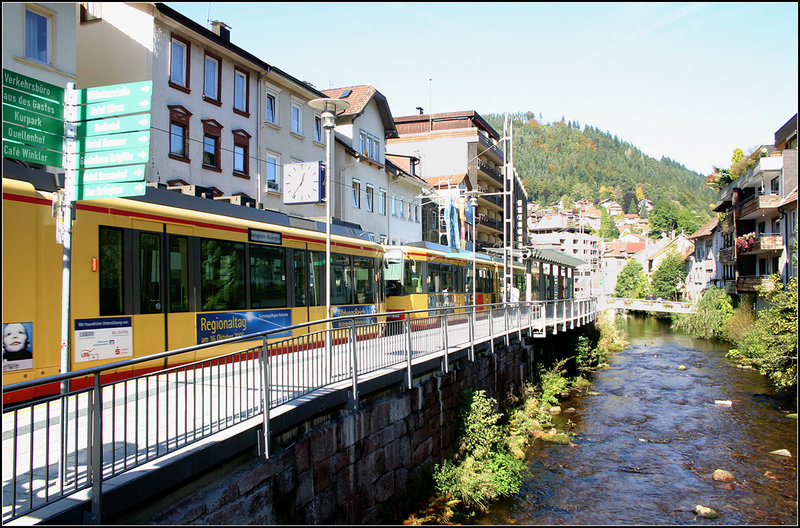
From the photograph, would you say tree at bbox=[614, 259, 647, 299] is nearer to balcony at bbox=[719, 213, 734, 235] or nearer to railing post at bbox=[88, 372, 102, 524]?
balcony at bbox=[719, 213, 734, 235]

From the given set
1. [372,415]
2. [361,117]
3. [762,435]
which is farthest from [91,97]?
[361,117]

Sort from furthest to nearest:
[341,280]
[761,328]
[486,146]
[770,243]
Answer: [486,146] < [770,243] < [761,328] < [341,280]

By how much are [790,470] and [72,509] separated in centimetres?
1638

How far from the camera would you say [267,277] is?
504 inches

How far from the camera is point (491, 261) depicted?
3250cm

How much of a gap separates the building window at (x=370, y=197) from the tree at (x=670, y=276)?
61.5m

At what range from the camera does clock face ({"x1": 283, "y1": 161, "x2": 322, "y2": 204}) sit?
827 inches

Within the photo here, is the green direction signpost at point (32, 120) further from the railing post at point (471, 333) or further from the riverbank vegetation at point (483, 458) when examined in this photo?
the railing post at point (471, 333)

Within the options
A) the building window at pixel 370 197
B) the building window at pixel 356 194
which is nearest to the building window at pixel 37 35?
the building window at pixel 356 194

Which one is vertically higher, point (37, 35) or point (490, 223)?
point (37, 35)

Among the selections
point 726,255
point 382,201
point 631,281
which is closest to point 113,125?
point 382,201

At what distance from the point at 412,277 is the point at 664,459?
410 inches

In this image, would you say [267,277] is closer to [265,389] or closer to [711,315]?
[265,389]

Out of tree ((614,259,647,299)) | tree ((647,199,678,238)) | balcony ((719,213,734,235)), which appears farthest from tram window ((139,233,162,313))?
tree ((647,199,678,238))
